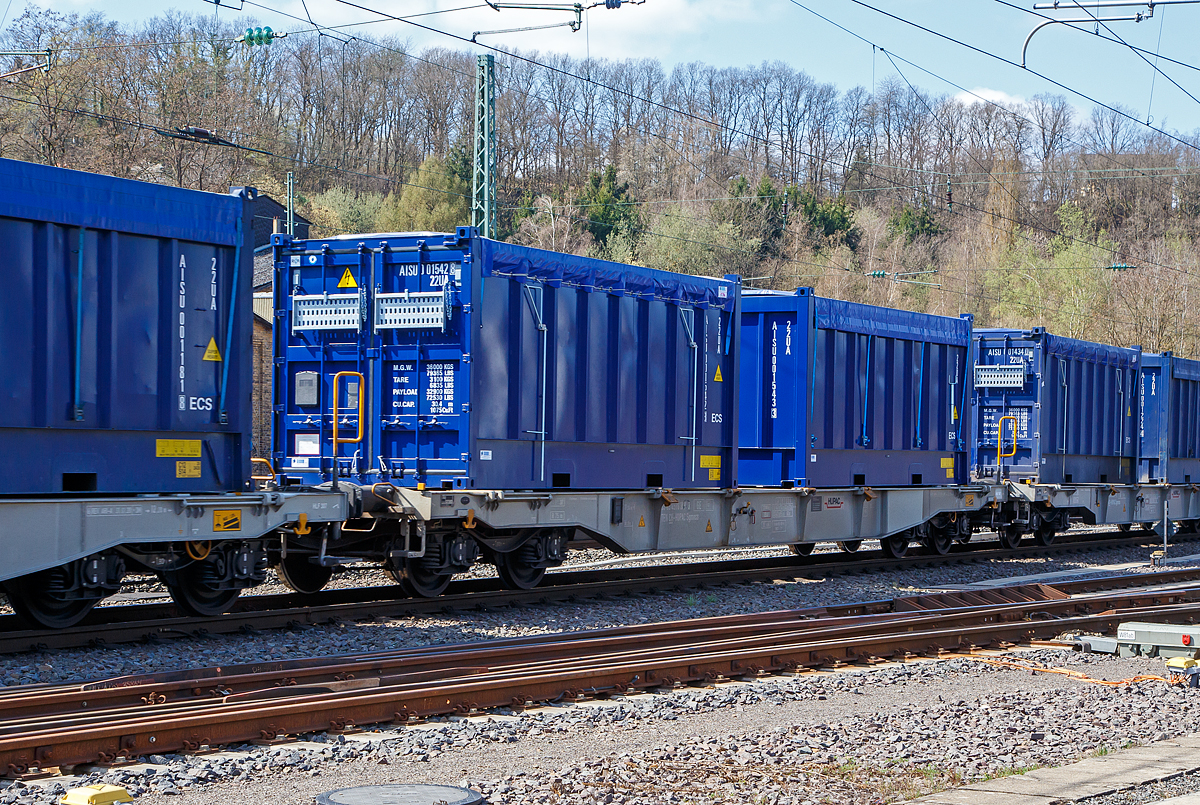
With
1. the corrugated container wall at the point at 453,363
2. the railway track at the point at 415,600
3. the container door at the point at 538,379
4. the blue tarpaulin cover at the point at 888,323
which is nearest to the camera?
the railway track at the point at 415,600

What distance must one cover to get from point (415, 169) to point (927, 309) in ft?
95.3

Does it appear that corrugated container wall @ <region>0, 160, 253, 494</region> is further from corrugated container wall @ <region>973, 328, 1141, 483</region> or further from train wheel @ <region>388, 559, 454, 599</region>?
corrugated container wall @ <region>973, 328, 1141, 483</region>

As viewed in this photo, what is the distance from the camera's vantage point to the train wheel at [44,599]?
962 cm

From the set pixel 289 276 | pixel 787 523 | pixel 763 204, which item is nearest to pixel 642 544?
pixel 787 523

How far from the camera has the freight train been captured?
9.73m

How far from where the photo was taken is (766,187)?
6719cm

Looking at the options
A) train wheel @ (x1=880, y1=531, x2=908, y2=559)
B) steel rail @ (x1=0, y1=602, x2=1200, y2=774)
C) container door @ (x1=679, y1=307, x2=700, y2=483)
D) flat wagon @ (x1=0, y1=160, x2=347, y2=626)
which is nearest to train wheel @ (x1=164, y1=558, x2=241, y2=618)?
flat wagon @ (x1=0, y1=160, x2=347, y2=626)

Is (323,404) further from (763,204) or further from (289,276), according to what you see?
(763,204)

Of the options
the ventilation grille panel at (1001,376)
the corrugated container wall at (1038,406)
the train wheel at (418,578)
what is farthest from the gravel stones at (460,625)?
the ventilation grille panel at (1001,376)

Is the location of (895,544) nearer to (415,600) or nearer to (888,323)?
(888,323)

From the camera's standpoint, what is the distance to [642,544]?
47.0ft

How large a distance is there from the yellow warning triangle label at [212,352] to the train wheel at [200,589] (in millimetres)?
1812

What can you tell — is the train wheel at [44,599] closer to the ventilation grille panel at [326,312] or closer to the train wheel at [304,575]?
the train wheel at [304,575]

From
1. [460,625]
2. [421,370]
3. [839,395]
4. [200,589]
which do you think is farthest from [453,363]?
[839,395]
